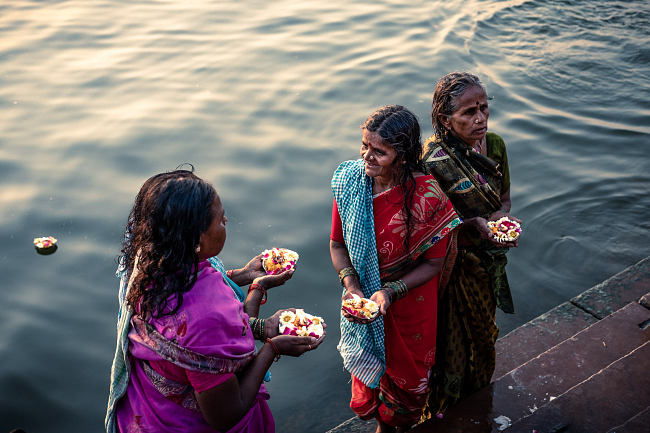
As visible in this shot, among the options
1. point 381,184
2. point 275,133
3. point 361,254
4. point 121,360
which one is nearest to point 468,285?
point 361,254

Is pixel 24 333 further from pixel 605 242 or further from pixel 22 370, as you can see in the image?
pixel 605 242

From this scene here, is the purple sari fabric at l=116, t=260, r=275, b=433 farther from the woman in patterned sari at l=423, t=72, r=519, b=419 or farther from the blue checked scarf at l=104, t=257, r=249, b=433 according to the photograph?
the woman in patterned sari at l=423, t=72, r=519, b=419

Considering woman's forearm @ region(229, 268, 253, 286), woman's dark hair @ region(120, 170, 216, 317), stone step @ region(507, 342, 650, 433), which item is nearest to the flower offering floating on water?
woman's forearm @ region(229, 268, 253, 286)

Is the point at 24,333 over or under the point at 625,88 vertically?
under

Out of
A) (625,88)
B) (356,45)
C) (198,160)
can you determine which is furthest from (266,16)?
(625,88)

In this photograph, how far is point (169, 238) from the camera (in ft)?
6.31

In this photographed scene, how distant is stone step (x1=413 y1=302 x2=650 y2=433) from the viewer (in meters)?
2.99

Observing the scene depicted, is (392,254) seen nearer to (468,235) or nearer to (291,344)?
(468,235)

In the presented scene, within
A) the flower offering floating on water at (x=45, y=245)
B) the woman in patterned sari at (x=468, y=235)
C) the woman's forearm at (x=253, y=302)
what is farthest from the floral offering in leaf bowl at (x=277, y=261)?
the flower offering floating on water at (x=45, y=245)

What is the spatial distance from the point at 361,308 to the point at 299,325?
0.34 meters

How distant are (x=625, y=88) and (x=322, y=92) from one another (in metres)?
4.57

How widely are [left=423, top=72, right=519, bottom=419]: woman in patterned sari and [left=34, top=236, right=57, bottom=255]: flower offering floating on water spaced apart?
3860mm

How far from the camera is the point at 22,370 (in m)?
4.27

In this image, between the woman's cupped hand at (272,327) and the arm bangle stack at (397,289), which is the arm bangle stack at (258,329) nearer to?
the woman's cupped hand at (272,327)
